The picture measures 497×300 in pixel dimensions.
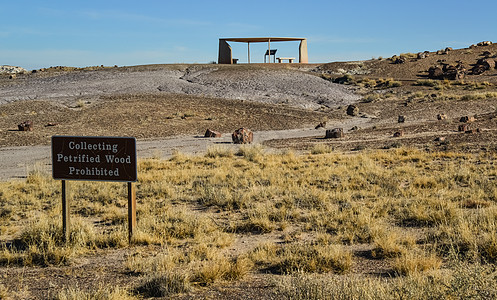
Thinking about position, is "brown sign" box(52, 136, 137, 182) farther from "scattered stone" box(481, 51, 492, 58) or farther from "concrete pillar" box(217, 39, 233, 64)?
"scattered stone" box(481, 51, 492, 58)

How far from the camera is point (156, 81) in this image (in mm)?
44875

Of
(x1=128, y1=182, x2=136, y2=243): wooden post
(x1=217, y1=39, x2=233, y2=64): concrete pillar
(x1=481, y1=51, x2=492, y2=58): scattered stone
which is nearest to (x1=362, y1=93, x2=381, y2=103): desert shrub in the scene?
(x1=217, y1=39, x2=233, y2=64): concrete pillar

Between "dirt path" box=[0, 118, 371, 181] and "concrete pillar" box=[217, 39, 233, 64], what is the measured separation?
105ft

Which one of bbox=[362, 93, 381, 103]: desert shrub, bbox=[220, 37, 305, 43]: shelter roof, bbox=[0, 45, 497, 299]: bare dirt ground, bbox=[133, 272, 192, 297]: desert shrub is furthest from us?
bbox=[220, 37, 305, 43]: shelter roof

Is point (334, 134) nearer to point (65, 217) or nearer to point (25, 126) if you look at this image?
point (25, 126)

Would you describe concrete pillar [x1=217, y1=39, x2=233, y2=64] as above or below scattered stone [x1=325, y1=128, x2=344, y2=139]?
above

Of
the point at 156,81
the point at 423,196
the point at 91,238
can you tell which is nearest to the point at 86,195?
the point at 91,238

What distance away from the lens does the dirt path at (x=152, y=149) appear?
16.0 metres

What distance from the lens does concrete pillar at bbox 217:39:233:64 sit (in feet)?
194

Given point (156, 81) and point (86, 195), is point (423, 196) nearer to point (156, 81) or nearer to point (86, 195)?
point (86, 195)

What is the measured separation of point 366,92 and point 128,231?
40026 millimetres

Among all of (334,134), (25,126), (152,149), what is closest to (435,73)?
(334,134)

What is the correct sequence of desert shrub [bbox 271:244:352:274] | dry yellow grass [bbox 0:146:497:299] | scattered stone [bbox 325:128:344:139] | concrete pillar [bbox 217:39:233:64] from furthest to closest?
concrete pillar [bbox 217:39:233:64] < scattered stone [bbox 325:128:344:139] < dry yellow grass [bbox 0:146:497:299] < desert shrub [bbox 271:244:352:274]

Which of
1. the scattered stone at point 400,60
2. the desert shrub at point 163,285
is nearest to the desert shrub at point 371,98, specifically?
the scattered stone at point 400,60
